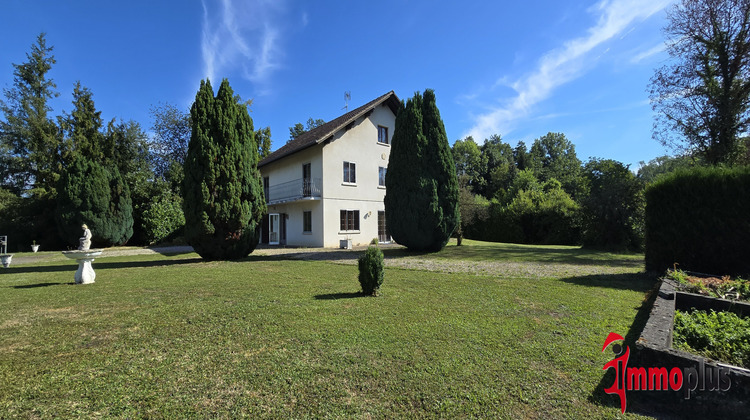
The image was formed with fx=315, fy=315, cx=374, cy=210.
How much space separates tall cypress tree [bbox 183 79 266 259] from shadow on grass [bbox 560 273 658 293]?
A: 34.6 ft

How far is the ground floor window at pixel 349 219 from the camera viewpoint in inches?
739

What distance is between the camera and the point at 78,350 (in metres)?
3.39

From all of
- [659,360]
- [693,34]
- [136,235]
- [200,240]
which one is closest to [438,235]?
[200,240]

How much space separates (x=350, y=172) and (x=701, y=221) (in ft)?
49.8

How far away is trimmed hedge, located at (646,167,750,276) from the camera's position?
22.3ft

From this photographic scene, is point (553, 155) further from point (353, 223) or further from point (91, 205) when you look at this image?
point (91, 205)

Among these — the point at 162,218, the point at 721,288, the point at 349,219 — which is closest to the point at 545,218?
the point at 349,219

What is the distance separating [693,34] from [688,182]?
12.1 metres

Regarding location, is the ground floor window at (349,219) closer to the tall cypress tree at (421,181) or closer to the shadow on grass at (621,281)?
the tall cypress tree at (421,181)

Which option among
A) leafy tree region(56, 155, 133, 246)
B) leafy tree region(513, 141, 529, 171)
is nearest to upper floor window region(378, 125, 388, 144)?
leafy tree region(56, 155, 133, 246)

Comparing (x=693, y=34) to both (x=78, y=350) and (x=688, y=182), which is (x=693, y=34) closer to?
(x=688, y=182)

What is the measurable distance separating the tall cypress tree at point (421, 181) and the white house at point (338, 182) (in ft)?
15.9

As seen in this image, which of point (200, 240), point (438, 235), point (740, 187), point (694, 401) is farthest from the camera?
point (438, 235)

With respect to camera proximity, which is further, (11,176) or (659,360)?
(11,176)
